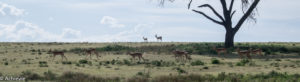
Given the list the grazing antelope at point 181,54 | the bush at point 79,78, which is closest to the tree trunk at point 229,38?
the grazing antelope at point 181,54

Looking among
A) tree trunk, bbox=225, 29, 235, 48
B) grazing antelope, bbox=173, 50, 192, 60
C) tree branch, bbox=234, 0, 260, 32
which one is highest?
tree branch, bbox=234, 0, 260, 32

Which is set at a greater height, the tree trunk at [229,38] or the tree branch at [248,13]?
the tree branch at [248,13]

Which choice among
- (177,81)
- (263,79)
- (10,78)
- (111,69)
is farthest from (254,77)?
(10,78)

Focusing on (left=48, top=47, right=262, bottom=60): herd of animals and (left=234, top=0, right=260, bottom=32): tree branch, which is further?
(left=234, top=0, right=260, bottom=32): tree branch

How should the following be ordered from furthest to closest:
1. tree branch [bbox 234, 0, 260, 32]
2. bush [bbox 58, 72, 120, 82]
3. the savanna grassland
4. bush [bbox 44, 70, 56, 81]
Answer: tree branch [bbox 234, 0, 260, 32]
bush [bbox 44, 70, 56, 81]
the savanna grassland
bush [bbox 58, 72, 120, 82]

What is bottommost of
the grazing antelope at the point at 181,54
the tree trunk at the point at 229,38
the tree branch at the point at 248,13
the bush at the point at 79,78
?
the bush at the point at 79,78

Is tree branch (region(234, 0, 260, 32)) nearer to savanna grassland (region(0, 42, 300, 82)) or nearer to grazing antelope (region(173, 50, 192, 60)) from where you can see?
savanna grassland (region(0, 42, 300, 82))

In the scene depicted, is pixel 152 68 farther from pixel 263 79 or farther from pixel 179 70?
pixel 263 79

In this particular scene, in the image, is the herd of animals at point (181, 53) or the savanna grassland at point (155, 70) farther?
the herd of animals at point (181, 53)

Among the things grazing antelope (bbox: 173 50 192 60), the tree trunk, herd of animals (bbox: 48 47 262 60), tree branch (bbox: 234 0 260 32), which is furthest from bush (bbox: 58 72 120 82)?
tree branch (bbox: 234 0 260 32)

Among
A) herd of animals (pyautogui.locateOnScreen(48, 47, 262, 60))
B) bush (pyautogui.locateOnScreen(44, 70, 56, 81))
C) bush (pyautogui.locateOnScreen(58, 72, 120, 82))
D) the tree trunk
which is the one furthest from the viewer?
the tree trunk

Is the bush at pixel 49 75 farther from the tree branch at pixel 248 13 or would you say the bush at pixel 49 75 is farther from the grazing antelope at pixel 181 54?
the tree branch at pixel 248 13

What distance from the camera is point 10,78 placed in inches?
1044

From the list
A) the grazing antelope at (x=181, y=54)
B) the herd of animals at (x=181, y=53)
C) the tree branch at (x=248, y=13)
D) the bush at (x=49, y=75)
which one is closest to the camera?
the bush at (x=49, y=75)
